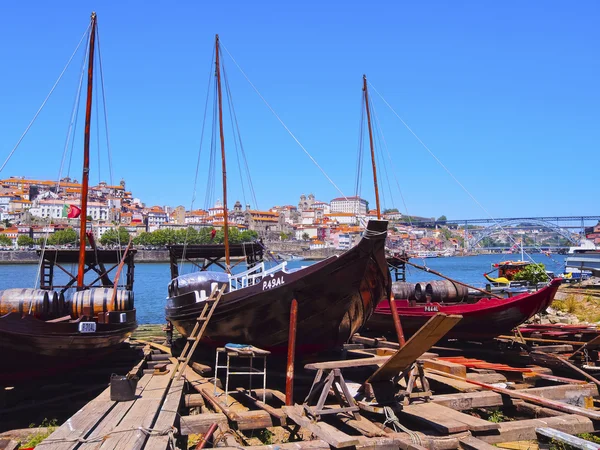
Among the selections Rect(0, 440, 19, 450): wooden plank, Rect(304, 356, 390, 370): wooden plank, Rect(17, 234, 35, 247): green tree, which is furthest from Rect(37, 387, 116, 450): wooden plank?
Rect(17, 234, 35, 247): green tree

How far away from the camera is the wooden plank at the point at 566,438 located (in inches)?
282

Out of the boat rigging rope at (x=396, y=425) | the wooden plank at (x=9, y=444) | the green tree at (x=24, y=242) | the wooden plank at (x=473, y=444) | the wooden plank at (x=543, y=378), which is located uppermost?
the wooden plank at (x=473, y=444)

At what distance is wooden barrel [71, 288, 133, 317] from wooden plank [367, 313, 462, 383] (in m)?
7.95

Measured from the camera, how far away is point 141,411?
8.77 m

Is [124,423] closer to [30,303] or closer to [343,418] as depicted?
[343,418]

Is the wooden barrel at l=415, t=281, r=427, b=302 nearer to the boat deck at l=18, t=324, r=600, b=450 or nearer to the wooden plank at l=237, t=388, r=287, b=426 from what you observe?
the boat deck at l=18, t=324, r=600, b=450

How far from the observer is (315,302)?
1167cm

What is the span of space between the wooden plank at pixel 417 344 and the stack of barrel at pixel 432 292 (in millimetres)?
10213

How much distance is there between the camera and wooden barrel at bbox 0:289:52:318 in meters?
12.5

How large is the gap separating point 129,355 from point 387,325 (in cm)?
851

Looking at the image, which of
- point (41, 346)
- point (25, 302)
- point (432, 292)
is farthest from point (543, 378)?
point (25, 302)

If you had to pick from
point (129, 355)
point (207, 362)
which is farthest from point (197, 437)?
point (129, 355)

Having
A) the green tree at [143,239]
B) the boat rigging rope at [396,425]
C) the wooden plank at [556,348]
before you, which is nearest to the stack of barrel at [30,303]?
the boat rigging rope at [396,425]

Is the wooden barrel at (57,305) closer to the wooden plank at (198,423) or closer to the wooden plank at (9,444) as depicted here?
the wooden plank at (9,444)
